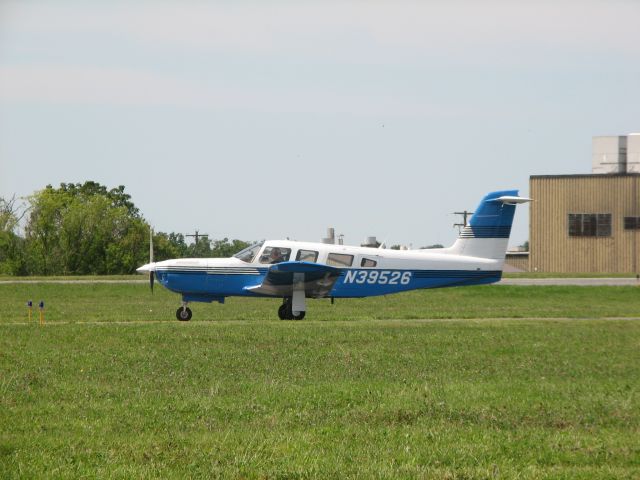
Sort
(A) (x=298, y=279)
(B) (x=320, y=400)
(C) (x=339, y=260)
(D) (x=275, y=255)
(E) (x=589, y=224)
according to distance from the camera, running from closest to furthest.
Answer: (B) (x=320, y=400), (A) (x=298, y=279), (D) (x=275, y=255), (C) (x=339, y=260), (E) (x=589, y=224)

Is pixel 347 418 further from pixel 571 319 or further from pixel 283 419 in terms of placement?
pixel 571 319

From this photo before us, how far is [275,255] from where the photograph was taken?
28.7 metres

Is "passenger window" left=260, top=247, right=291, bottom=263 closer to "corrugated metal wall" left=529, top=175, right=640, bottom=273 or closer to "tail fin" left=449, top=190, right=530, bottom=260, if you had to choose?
"tail fin" left=449, top=190, right=530, bottom=260

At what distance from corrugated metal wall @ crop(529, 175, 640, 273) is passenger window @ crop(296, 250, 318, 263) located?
140 ft

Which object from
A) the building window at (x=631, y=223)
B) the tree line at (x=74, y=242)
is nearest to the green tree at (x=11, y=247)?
the tree line at (x=74, y=242)

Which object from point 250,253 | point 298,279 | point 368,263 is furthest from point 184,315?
point 368,263

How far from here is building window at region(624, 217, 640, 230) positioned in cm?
6712

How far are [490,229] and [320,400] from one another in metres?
17.4

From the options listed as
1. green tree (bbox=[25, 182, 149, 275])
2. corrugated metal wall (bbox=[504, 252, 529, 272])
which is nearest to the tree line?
green tree (bbox=[25, 182, 149, 275])

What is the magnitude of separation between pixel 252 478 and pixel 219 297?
20267 millimetres

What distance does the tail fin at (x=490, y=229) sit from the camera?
29.8 m

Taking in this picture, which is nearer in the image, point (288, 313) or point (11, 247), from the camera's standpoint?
point (288, 313)

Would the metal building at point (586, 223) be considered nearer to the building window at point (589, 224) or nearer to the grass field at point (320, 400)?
the building window at point (589, 224)

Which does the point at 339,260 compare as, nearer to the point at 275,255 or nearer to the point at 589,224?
the point at 275,255
